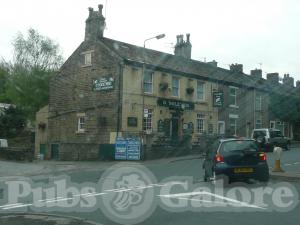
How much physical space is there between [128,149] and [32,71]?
2563cm

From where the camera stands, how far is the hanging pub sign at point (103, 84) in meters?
31.2

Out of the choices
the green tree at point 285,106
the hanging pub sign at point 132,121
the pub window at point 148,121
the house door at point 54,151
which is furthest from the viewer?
the green tree at point 285,106

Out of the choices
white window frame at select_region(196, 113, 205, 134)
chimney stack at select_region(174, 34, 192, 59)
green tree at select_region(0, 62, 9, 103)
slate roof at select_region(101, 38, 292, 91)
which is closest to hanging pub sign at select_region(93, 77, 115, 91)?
slate roof at select_region(101, 38, 292, 91)

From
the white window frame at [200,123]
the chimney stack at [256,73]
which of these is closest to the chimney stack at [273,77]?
the chimney stack at [256,73]

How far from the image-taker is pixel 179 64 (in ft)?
119

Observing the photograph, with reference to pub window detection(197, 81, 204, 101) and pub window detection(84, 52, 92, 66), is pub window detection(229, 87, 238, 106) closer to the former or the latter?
pub window detection(197, 81, 204, 101)

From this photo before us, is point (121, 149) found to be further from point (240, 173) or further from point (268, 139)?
point (240, 173)

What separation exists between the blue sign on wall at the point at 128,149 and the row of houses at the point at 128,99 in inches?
40.7

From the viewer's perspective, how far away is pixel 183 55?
4025 cm

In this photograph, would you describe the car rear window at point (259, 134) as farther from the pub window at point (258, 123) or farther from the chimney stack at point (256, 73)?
the chimney stack at point (256, 73)

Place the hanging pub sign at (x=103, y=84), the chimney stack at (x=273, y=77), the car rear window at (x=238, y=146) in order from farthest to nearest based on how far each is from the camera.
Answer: the chimney stack at (x=273, y=77), the hanging pub sign at (x=103, y=84), the car rear window at (x=238, y=146)

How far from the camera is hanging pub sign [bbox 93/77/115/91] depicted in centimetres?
3122

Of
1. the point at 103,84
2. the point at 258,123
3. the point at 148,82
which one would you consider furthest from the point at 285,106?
the point at 103,84

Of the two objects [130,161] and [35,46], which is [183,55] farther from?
[35,46]
